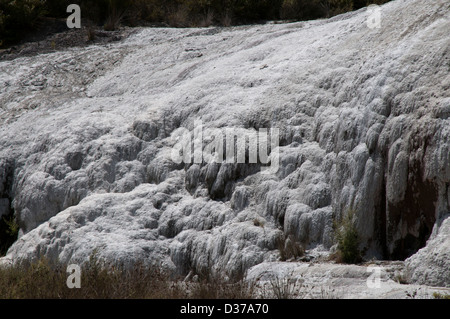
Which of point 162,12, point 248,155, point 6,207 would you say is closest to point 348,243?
point 248,155

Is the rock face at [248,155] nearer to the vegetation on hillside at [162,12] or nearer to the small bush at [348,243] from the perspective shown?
the small bush at [348,243]

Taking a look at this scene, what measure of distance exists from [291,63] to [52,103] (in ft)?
20.3

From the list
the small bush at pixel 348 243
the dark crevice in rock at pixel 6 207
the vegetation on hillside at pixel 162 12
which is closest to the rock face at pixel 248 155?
the dark crevice in rock at pixel 6 207

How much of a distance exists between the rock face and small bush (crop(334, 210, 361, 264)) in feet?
0.73

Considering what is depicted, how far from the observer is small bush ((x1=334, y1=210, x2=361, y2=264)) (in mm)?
7759

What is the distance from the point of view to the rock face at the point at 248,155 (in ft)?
26.2

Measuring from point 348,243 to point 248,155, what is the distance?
8.39 ft

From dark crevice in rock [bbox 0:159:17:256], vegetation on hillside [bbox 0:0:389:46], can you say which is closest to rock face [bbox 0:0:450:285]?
dark crevice in rock [bbox 0:159:17:256]

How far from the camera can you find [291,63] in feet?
37.7

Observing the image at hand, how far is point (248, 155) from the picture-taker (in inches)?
383

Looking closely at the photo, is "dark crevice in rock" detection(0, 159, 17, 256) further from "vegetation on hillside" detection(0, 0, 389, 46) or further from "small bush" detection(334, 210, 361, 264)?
"vegetation on hillside" detection(0, 0, 389, 46)

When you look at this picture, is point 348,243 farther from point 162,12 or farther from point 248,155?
point 162,12

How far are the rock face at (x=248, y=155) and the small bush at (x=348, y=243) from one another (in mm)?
221
